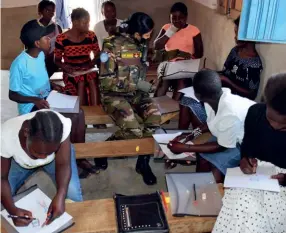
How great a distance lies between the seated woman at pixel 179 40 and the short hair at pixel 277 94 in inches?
75.2

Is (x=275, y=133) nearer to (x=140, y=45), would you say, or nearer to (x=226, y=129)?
(x=226, y=129)

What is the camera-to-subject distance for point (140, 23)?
2.73 m

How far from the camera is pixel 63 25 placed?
5.47 m

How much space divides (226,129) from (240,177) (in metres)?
0.34

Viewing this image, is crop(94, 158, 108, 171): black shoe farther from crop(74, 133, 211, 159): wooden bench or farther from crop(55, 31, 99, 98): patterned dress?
crop(55, 31, 99, 98): patterned dress

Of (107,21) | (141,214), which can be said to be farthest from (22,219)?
(107,21)

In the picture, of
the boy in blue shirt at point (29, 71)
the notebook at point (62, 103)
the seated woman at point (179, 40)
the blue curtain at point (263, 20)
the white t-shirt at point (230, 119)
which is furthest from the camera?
the seated woman at point (179, 40)

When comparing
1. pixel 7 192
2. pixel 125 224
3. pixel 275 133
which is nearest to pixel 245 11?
pixel 275 133

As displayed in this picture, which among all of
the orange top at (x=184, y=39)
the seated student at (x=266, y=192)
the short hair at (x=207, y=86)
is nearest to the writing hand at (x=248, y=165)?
the seated student at (x=266, y=192)

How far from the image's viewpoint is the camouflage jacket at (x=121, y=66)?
292 cm

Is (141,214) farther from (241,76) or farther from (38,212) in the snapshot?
(241,76)

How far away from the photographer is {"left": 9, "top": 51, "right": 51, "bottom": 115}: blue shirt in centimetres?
258

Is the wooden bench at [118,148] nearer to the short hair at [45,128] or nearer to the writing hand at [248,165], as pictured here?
Result: the writing hand at [248,165]

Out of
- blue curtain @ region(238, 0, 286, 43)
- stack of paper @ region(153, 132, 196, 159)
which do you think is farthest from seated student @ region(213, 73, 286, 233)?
stack of paper @ region(153, 132, 196, 159)
